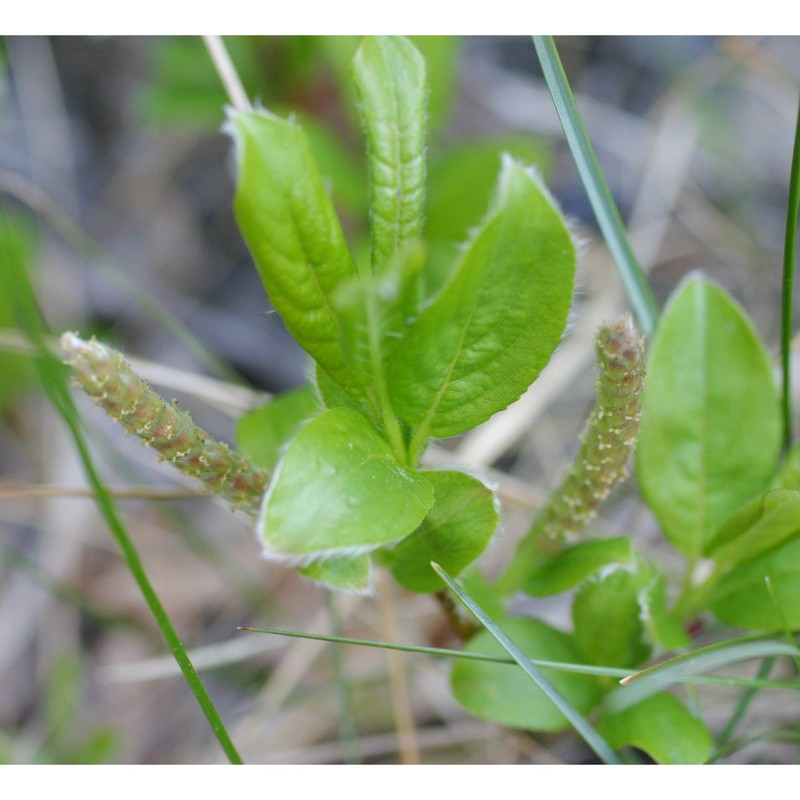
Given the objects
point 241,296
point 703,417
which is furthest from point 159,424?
point 241,296

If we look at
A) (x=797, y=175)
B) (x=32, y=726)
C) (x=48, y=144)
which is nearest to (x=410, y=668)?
(x=32, y=726)

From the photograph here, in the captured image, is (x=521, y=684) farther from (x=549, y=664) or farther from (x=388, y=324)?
(x=388, y=324)

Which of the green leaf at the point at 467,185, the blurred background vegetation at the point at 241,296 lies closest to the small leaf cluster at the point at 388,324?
the blurred background vegetation at the point at 241,296

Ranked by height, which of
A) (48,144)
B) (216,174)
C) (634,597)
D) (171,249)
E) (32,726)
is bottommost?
(32,726)

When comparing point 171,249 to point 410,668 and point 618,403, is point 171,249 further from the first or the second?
point 618,403

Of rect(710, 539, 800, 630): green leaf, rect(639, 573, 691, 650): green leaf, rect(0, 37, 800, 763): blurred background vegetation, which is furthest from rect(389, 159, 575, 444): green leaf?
rect(0, 37, 800, 763): blurred background vegetation

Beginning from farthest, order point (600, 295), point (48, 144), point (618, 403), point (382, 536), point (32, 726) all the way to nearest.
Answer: point (48, 144) < point (600, 295) < point (32, 726) < point (618, 403) < point (382, 536)

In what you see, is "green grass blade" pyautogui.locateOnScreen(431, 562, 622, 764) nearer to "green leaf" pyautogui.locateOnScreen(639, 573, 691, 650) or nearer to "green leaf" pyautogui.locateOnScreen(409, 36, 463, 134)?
"green leaf" pyautogui.locateOnScreen(639, 573, 691, 650)
